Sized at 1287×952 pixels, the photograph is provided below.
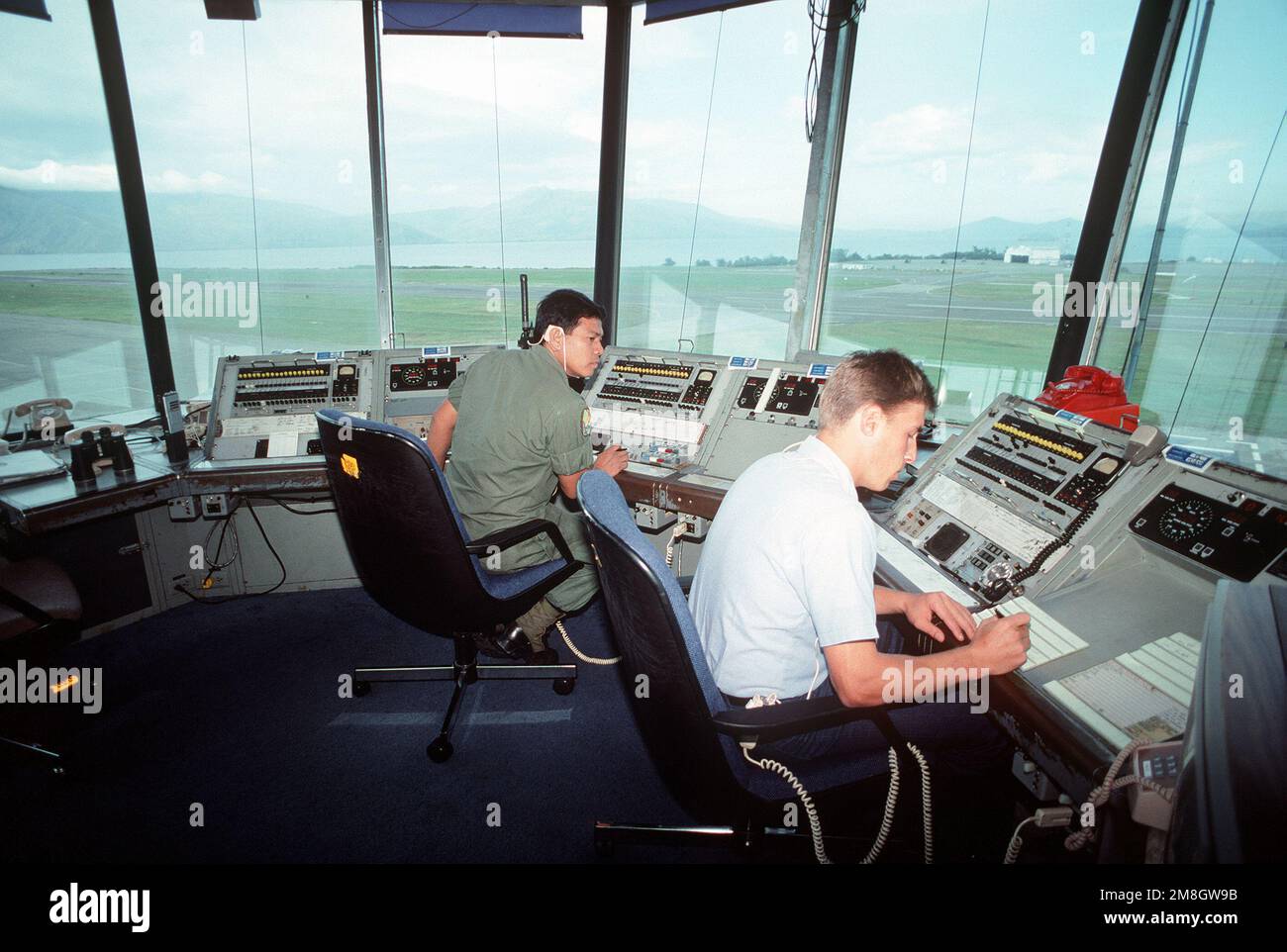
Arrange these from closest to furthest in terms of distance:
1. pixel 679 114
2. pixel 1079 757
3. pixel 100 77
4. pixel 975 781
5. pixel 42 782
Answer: pixel 1079 757 → pixel 975 781 → pixel 42 782 → pixel 100 77 → pixel 679 114

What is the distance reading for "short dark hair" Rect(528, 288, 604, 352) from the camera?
225 centimetres

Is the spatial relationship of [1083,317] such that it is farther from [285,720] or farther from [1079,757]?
[285,720]

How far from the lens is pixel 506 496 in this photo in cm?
204

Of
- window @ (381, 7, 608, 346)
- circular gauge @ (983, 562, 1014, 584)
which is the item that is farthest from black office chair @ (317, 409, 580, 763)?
window @ (381, 7, 608, 346)

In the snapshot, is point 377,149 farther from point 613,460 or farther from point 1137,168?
point 1137,168

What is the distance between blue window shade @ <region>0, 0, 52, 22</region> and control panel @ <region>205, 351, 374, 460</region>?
155cm

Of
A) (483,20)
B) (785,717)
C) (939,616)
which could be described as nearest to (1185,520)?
(939,616)

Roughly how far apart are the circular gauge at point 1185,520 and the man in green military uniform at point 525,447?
1508mm

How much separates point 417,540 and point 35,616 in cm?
106

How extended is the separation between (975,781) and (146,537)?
3.33 m

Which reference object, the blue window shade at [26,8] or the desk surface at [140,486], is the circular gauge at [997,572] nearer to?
the desk surface at [140,486]

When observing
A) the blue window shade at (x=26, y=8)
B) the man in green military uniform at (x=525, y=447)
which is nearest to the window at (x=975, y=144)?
the man in green military uniform at (x=525, y=447)
